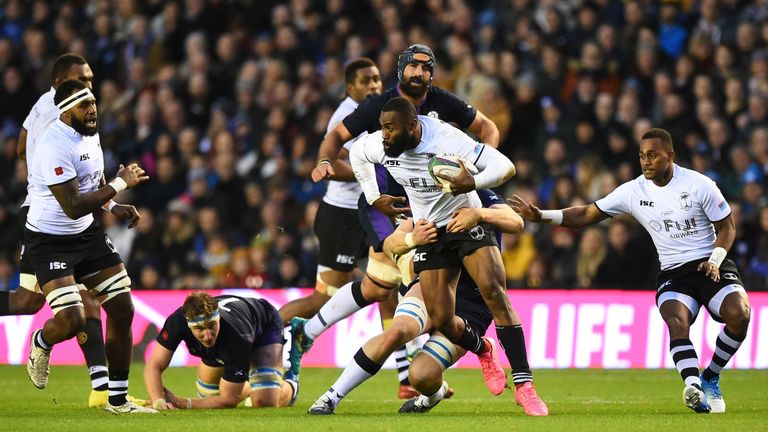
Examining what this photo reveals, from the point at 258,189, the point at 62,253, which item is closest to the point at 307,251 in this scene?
the point at 258,189

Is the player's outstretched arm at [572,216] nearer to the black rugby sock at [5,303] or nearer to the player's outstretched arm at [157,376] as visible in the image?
the player's outstretched arm at [157,376]

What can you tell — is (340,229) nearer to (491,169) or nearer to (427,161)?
(427,161)

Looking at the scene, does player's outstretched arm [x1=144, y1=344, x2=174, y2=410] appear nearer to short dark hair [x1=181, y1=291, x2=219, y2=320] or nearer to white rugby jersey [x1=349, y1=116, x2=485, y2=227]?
short dark hair [x1=181, y1=291, x2=219, y2=320]

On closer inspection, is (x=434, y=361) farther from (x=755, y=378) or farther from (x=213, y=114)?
(x=213, y=114)

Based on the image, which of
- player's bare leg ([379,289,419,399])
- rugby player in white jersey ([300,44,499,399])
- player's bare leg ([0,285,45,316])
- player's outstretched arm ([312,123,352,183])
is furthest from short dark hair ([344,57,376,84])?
player's bare leg ([0,285,45,316])

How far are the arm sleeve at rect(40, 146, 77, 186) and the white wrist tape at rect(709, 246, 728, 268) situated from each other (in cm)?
455

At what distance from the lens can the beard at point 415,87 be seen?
1056 cm

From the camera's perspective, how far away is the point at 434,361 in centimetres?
962

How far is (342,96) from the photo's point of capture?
17.6m

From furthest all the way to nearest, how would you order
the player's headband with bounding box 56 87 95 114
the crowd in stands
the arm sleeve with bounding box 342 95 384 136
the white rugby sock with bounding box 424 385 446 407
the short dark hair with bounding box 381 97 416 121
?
the crowd in stands
the arm sleeve with bounding box 342 95 384 136
the white rugby sock with bounding box 424 385 446 407
the player's headband with bounding box 56 87 95 114
the short dark hair with bounding box 381 97 416 121

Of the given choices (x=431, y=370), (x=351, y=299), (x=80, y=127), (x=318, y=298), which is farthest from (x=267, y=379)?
(x=80, y=127)

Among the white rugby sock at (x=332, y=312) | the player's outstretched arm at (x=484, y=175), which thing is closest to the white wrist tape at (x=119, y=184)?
Answer: the player's outstretched arm at (x=484, y=175)

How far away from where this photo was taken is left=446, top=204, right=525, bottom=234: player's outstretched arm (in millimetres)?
9102

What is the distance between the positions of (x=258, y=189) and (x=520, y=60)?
12.4 ft
